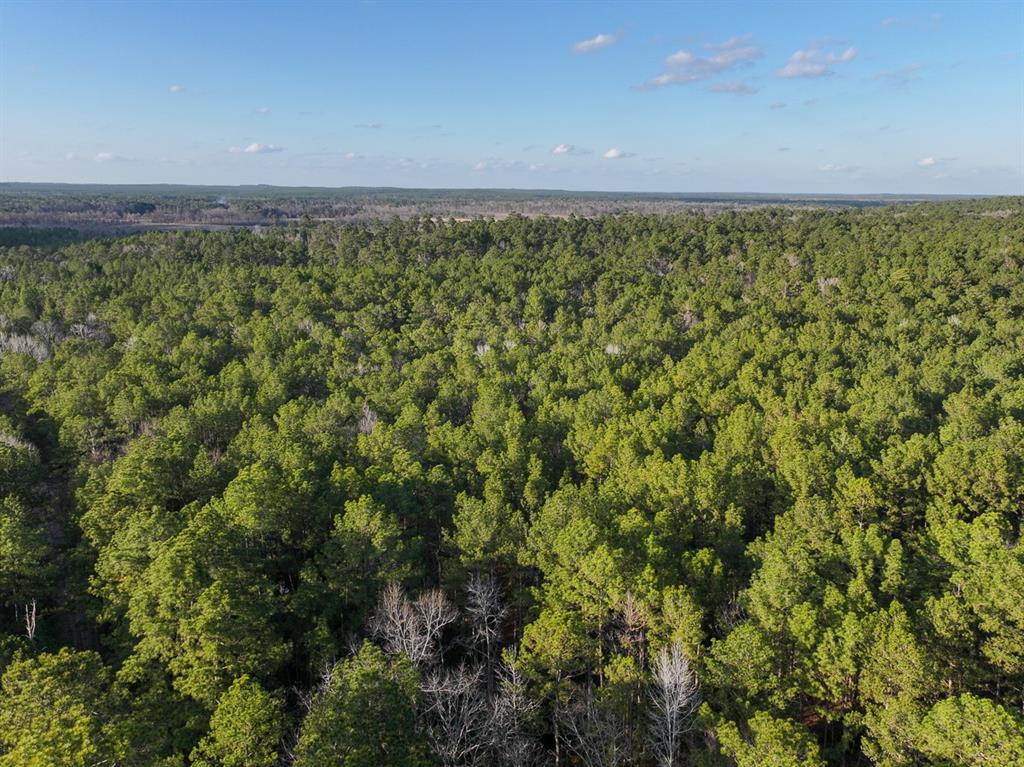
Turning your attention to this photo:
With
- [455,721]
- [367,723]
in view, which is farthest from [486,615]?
[367,723]

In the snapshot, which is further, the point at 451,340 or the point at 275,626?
the point at 451,340

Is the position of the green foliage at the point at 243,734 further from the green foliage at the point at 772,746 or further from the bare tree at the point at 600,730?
the green foliage at the point at 772,746

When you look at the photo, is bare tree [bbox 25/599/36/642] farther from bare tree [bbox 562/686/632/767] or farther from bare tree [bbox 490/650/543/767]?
bare tree [bbox 562/686/632/767]

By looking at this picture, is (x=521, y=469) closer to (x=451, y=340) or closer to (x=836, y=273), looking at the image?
(x=451, y=340)

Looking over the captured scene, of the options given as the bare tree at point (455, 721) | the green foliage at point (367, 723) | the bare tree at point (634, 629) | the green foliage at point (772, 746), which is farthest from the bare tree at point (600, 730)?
the green foliage at point (367, 723)

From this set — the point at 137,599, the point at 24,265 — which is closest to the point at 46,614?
the point at 137,599
